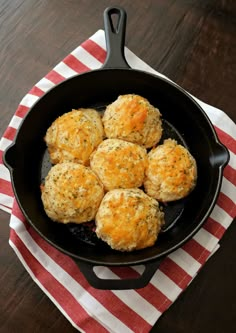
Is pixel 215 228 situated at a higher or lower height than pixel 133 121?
lower

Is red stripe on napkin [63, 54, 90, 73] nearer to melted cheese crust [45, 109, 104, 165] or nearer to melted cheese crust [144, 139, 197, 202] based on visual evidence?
melted cheese crust [45, 109, 104, 165]

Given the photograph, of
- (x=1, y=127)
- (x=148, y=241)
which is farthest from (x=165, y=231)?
(x=1, y=127)

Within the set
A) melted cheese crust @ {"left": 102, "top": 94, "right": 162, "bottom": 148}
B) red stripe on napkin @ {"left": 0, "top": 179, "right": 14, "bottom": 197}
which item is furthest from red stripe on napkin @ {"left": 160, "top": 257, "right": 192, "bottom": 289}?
red stripe on napkin @ {"left": 0, "top": 179, "right": 14, "bottom": 197}

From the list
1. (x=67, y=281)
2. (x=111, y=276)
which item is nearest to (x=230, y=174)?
(x=111, y=276)

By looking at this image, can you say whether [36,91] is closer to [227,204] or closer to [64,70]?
[64,70]

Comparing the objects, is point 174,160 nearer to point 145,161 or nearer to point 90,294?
point 145,161

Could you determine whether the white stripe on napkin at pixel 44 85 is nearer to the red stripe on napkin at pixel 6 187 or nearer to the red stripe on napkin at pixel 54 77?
the red stripe on napkin at pixel 54 77
